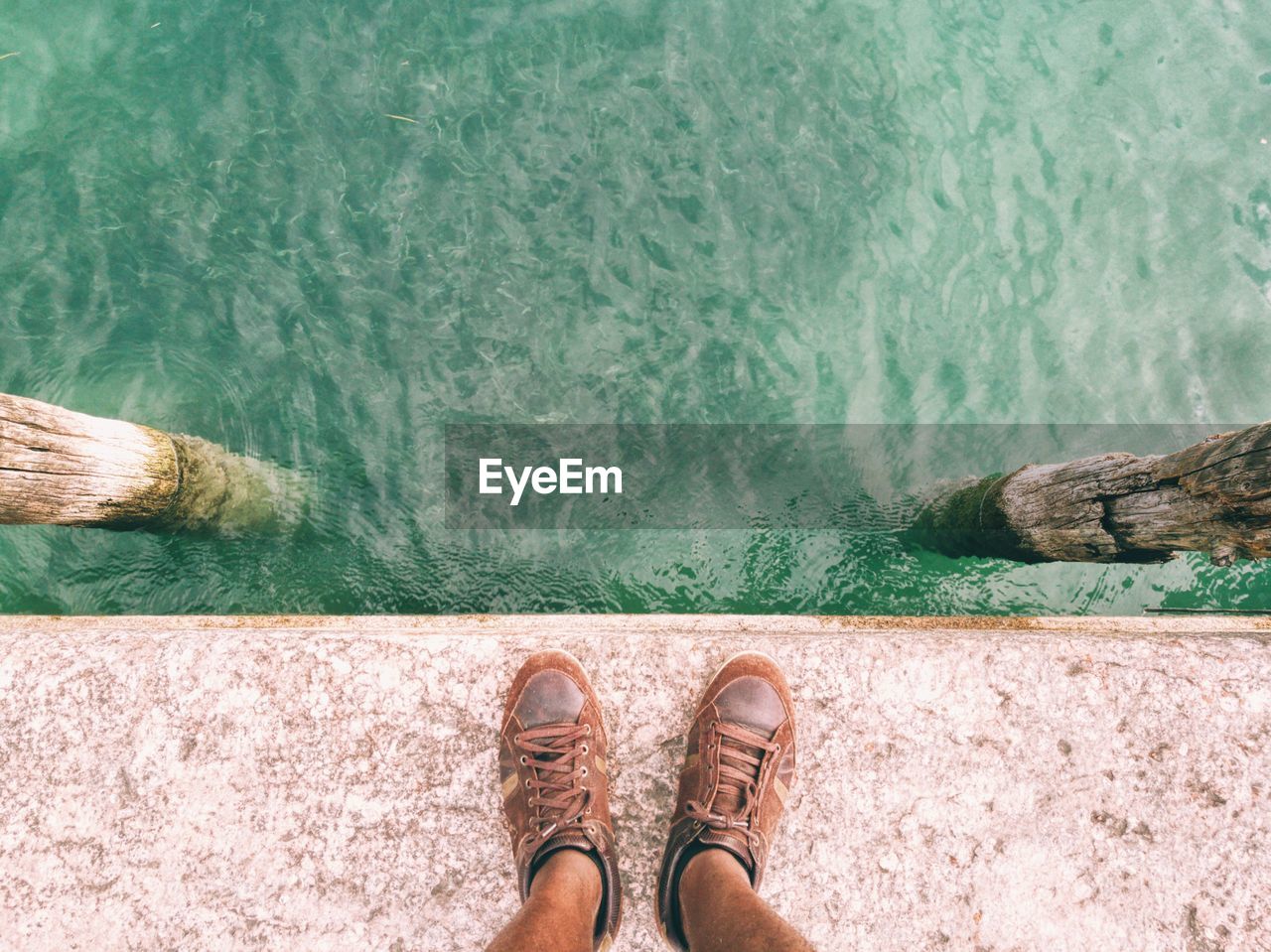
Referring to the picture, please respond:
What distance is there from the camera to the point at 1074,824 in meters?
2.36

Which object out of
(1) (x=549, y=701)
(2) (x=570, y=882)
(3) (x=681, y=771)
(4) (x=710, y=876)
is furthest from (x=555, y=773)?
(4) (x=710, y=876)

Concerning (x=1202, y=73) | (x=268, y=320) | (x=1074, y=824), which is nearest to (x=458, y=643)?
(x=1074, y=824)

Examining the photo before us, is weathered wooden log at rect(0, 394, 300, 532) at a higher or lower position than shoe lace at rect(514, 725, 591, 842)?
higher

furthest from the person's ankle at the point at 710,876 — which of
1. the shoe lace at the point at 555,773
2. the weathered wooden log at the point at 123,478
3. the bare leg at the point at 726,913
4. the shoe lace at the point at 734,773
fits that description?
the weathered wooden log at the point at 123,478

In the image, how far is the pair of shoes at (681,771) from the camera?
2.27 meters

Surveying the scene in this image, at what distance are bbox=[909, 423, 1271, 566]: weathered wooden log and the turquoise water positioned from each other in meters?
0.80

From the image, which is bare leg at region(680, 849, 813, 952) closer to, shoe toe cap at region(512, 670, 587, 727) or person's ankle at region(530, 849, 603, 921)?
person's ankle at region(530, 849, 603, 921)

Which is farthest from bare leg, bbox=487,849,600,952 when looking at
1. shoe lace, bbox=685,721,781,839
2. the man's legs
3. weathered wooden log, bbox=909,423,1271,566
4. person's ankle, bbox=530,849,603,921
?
weathered wooden log, bbox=909,423,1271,566

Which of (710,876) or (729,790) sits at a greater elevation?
(729,790)

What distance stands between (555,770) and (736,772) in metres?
0.66

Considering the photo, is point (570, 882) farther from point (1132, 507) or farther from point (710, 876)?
point (1132, 507)

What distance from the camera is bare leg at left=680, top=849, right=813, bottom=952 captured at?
5.66ft

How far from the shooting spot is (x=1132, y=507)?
2.32 meters

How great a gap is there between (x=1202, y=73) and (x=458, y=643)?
573cm
